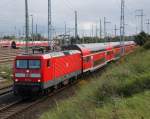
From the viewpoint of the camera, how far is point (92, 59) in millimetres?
40781

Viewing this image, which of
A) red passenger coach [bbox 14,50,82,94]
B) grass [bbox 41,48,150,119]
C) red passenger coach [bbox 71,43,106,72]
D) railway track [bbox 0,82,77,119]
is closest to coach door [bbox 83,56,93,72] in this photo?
red passenger coach [bbox 71,43,106,72]

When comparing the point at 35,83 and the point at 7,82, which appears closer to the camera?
the point at 35,83

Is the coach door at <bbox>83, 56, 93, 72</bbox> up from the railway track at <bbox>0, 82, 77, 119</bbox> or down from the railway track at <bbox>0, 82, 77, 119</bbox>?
up

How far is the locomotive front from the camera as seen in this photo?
24148 millimetres

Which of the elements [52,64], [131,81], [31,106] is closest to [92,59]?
[52,64]

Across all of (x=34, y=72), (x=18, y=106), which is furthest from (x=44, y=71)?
(x=18, y=106)

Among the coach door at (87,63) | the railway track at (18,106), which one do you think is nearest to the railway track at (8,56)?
the coach door at (87,63)

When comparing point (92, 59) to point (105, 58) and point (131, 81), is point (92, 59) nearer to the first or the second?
point (105, 58)

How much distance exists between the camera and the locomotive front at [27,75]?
24148 millimetres

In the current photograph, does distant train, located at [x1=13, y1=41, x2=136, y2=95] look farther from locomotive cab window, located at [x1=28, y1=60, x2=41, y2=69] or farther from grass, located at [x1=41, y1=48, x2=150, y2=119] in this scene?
grass, located at [x1=41, y1=48, x2=150, y2=119]

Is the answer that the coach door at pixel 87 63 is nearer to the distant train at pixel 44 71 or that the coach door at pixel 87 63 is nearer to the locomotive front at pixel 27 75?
the distant train at pixel 44 71

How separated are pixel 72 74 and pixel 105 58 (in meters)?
19.1

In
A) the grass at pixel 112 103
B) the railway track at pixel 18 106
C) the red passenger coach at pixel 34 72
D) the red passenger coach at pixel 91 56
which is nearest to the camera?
the grass at pixel 112 103

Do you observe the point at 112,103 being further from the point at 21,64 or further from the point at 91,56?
the point at 91,56
